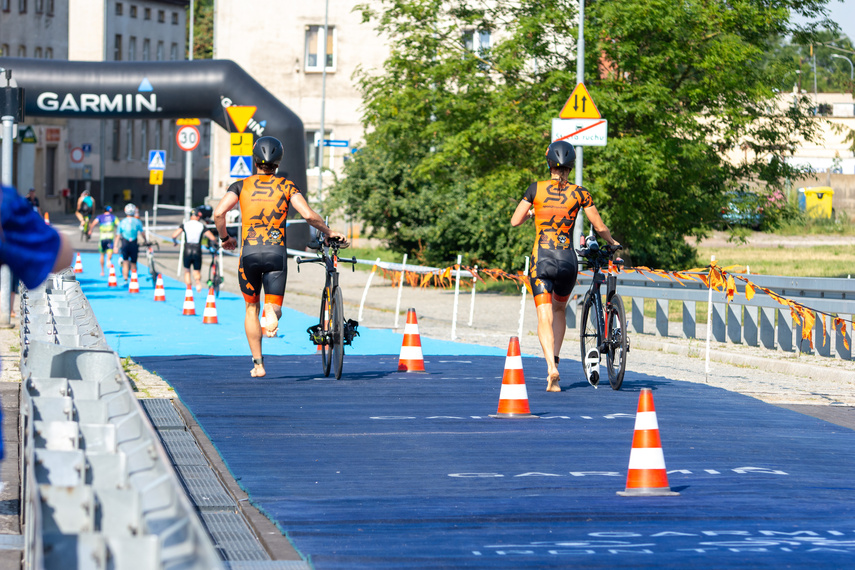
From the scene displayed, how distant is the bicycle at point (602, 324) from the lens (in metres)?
10.3

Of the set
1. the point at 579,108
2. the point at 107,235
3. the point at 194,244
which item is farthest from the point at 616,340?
the point at 107,235

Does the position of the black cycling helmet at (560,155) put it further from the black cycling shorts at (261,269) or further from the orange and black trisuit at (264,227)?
the black cycling shorts at (261,269)

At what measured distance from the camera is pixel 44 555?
2717 mm

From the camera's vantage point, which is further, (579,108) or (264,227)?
(579,108)

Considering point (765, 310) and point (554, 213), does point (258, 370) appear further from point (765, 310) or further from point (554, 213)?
point (765, 310)

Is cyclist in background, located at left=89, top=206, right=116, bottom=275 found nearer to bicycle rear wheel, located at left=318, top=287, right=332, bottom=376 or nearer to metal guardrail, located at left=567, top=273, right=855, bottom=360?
metal guardrail, located at left=567, top=273, right=855, bottom=360

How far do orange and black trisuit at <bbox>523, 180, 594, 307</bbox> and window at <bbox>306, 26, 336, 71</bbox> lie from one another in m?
41.2

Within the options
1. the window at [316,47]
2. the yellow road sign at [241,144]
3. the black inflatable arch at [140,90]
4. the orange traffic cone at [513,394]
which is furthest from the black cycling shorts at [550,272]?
the window at [316,47]

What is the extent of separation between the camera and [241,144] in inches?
723

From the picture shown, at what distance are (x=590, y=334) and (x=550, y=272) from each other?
849mm

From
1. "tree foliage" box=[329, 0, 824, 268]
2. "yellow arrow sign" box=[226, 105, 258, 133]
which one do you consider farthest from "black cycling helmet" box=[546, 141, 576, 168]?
"tree foliage" box=[329, 0, 824, 268]

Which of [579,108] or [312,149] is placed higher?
[312,149]

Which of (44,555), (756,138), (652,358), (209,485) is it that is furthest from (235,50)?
(44,555)

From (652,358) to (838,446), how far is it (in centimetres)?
669
